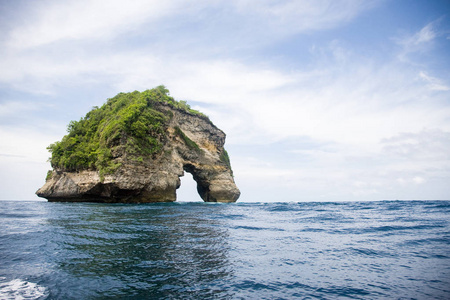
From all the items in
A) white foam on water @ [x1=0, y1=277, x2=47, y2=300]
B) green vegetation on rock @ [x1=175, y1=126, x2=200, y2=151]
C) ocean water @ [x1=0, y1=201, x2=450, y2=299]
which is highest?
green vegetation on rock @ [x1=175, y1=126, x2=200, y2=151]

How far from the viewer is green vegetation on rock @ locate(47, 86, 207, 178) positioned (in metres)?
28.5

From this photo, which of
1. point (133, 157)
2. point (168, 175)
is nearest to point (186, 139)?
point (168, 175)

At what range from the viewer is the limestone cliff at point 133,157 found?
27.9 meters

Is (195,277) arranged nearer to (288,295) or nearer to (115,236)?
(288,295)

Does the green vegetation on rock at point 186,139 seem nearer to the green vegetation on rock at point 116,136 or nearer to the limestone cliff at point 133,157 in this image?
the limestone cliff at point 133,157

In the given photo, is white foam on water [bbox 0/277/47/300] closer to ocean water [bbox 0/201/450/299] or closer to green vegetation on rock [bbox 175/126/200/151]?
ocean water [bbox 0/201/450/299]

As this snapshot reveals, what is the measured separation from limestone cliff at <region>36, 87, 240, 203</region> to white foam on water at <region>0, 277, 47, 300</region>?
24.2m

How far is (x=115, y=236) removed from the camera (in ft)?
25.2

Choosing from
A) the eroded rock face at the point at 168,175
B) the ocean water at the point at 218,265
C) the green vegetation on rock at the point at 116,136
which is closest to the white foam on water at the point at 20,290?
the ocean water at the point at 218,265

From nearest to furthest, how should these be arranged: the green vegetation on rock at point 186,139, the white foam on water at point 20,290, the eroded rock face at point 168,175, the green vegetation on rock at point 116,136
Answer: the white foam on water at point 20,290
the eroded rock face at point 168,175
the green vegetation on rock at point 116,136
the green vegetation on rock at point 186,139

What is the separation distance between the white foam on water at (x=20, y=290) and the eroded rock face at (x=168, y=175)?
24.2 m

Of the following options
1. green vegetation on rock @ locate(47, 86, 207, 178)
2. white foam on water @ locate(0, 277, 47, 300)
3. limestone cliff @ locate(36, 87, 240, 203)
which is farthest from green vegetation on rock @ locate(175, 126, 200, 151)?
white foam on water @ locate(0, 277, 47, 300)

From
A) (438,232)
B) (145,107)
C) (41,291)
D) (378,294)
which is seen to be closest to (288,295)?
(378,294)

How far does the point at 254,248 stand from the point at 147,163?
24.9 m
